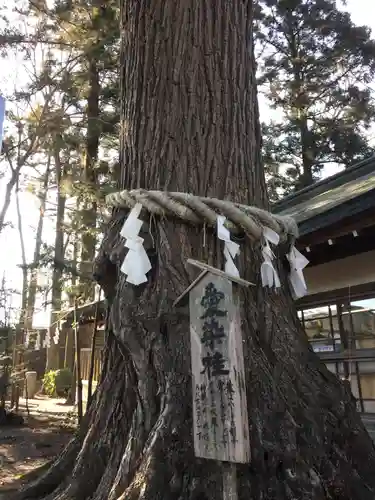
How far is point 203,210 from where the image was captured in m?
2.74

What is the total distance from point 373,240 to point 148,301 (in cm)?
349

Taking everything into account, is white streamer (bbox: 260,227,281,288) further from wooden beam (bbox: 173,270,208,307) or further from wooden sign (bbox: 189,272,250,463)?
wooden sign (bbox: 189,272,250,463)

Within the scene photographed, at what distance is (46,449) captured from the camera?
22.0 ft

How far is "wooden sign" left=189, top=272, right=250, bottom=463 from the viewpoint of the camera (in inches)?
77.2

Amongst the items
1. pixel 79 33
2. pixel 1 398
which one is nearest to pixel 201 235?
pixel 1 398

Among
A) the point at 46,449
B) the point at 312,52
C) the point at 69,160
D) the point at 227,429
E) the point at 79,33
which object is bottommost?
the point at 46,449

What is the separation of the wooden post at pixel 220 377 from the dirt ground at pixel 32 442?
8.08 ft

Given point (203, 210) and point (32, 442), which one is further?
point (32, 442)

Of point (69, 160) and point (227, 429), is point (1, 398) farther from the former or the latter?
point (227, 429)

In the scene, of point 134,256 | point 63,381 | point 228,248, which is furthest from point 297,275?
point 63,381

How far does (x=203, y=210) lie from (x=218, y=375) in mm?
1013

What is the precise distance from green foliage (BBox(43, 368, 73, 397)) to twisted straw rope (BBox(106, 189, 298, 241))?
44.2ft

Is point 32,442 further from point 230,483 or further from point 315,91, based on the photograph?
point 315,91

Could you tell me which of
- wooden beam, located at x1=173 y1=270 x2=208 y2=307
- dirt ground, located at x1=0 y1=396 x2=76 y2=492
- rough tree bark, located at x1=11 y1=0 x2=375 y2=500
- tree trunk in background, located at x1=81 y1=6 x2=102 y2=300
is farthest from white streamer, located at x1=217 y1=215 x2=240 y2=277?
tree trunk in background, located at x1=81 y1=6 x2=102 y2=300
